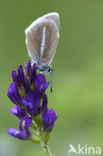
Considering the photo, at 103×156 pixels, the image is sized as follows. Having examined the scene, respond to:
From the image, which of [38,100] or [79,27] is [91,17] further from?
[38,100]

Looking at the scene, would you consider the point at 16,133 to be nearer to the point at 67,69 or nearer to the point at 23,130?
the point at 23,130

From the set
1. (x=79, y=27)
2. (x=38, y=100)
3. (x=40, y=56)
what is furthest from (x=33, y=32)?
(x=79, y=27)

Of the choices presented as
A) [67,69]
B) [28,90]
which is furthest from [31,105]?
[67,69]

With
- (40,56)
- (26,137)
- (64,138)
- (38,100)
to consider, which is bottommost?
(64,138)

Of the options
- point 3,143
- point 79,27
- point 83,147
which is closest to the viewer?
point 83,147

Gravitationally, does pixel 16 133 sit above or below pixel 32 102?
below

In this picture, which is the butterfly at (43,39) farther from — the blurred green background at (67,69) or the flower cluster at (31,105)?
the blurred green background at (67,69)

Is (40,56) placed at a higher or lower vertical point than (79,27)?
higher

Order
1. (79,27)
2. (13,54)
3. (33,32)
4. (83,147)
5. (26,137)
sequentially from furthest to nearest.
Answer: (79,27), (13,54), (83,147), (33,32), (26,137)
